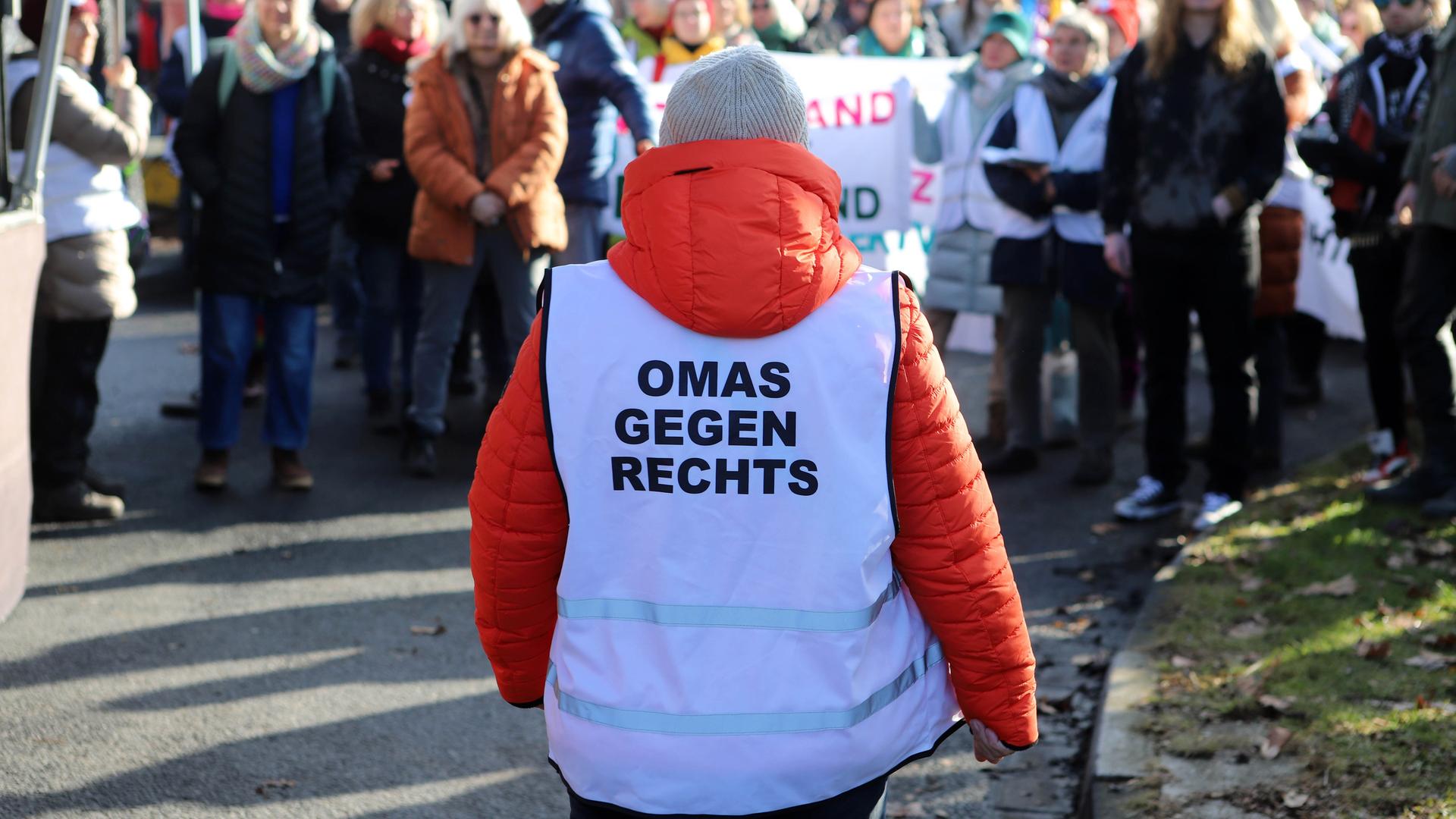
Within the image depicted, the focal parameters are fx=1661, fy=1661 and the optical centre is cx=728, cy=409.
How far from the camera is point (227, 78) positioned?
745 cm

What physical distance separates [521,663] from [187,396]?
292 inches

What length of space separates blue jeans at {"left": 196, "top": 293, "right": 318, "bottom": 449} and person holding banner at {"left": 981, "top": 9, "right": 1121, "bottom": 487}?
→ 3.42m

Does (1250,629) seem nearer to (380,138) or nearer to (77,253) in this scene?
(77,253)

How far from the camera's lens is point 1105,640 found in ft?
19.8

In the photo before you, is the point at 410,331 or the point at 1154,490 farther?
the point at 410,331

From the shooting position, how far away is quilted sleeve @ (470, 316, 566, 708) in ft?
8.25

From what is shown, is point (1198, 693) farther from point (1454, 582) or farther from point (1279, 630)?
point (1454, 582)

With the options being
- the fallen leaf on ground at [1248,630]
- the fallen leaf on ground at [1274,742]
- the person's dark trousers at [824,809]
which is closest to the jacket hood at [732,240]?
the person's dark trousers at [824,809]

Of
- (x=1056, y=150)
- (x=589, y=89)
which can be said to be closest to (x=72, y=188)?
(x=589, y=89)

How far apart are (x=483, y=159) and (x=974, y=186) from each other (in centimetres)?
261

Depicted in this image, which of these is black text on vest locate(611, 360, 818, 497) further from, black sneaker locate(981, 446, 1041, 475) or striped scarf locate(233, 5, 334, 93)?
black sneaker locate(981, 446, 1041, 475)

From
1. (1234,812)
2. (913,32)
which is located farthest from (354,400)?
(1234,812)

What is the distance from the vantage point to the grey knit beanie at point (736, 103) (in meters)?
2.49

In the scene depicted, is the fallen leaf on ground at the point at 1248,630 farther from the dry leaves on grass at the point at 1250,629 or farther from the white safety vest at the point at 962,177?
the white safety vest at the point at 962,177
